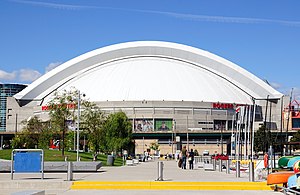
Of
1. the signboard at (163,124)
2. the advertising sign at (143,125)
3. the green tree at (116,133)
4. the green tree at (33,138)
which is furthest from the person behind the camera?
the signboard at (163,124)

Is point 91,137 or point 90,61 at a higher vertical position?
point 90,61

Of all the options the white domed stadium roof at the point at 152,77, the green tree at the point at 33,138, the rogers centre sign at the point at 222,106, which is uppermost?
the white domed stadium roof at the point at 152,77

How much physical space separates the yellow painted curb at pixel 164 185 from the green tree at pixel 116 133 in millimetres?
45805

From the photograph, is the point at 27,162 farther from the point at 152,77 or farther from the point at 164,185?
the point at 152,77

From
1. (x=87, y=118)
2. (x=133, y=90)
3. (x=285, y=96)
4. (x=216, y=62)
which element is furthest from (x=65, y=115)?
(x=285, y=96)

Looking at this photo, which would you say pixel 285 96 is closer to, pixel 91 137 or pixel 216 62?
pixel 216 62

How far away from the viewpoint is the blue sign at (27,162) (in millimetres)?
21562

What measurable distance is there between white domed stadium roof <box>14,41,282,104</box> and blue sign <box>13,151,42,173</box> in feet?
285

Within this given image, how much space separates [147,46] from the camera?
429 feet

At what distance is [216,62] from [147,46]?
17.7 meters

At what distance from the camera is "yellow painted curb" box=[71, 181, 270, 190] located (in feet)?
62.8

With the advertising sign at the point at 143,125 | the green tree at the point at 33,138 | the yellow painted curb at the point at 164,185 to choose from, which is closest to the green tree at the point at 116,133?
the green tree at the point at 33,138

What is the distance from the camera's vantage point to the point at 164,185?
64.5ft

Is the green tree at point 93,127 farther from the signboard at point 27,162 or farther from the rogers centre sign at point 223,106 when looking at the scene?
the rogers centre sign at point 223,106
